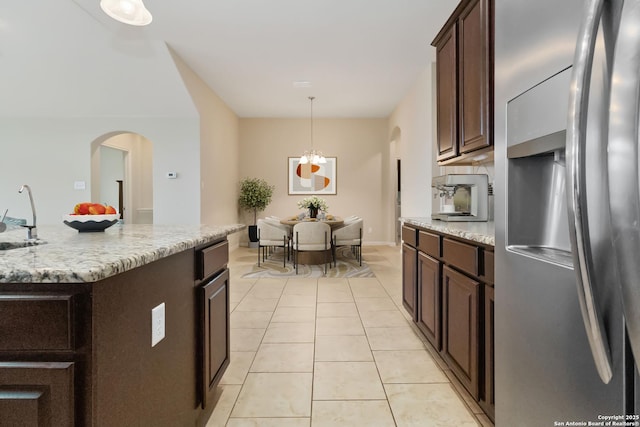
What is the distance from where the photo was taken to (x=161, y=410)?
45.2 inches

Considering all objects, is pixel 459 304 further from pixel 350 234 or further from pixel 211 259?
pixel 350 234

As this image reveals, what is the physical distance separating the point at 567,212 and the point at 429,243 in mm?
1605

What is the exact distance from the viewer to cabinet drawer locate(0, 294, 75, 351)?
0.75m

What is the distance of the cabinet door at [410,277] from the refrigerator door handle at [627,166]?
2.05m

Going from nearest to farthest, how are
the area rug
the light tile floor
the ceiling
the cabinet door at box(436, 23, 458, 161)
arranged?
1. the light tile floor
2. the cabinet door at box(436, 23, 458, 161)
3. the ceiling
4. the area rug

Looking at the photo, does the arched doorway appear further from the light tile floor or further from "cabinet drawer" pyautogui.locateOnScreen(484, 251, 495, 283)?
"cabinet drawer" pyautogui.locateOnScreen(484, 251, 495, 283)

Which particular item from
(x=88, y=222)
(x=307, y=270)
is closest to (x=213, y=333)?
(x=88, y=222)

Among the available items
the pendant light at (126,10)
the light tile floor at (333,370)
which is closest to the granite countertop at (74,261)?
the light tile floor at (333,370)

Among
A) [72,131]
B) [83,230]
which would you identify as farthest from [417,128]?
[72,131]

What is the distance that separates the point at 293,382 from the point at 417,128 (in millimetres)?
4499

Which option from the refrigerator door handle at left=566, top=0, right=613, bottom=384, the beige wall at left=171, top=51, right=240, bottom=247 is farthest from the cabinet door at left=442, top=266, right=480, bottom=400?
the beige wall at left=171, top=51, right=240, bottom=247

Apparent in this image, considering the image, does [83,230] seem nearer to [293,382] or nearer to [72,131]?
[293,382]

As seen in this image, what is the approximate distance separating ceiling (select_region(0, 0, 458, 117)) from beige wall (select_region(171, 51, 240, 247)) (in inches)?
9.3

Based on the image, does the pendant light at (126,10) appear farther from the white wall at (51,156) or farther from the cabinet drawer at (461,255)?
the white wall at (51,156)
